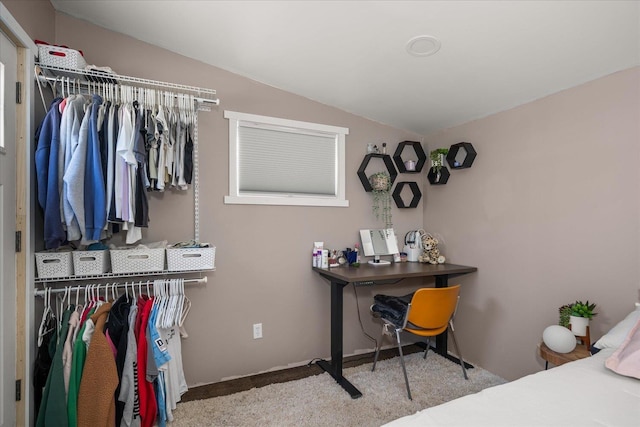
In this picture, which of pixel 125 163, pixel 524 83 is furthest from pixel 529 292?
pixel 125 163

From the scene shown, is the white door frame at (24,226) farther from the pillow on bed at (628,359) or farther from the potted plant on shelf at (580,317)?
the potted plant on shelf at (580,317)

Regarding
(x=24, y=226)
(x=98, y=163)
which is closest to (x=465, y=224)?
(x=98, y=163)

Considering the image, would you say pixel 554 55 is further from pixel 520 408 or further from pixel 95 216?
pixel 95 216

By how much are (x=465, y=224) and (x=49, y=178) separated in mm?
2996

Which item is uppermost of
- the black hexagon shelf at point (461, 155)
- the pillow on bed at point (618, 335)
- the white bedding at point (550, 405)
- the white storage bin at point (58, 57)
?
the white storage bin at point (58, 57)

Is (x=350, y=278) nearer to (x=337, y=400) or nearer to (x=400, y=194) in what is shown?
(x=337, y=400)

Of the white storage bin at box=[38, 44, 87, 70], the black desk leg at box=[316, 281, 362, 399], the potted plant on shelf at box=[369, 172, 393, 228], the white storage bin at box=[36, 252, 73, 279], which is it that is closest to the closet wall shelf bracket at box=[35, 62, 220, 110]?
the white storage bin at box=[38, 44, 87, 70]

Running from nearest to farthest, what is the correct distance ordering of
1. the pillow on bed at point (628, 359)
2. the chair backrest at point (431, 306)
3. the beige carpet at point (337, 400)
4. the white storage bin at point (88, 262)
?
the pillow on bed at point (628, 359), the white storage bin at point (88, 262), the beige carpet at point (337, 400), the chair backrest at point (431, 306)

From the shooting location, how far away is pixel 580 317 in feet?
6.08

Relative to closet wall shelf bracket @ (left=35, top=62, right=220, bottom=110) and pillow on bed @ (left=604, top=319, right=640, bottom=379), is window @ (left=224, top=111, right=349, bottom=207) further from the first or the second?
pillow on bed @ (left=604, top=319, right=640, bottom=379)

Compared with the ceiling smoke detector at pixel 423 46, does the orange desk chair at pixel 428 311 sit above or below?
below

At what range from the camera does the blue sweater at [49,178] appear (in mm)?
1618

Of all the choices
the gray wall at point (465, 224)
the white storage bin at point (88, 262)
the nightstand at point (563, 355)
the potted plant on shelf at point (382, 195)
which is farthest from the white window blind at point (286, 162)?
the nightstand at point (563, 355)

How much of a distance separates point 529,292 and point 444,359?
0.97 meters
